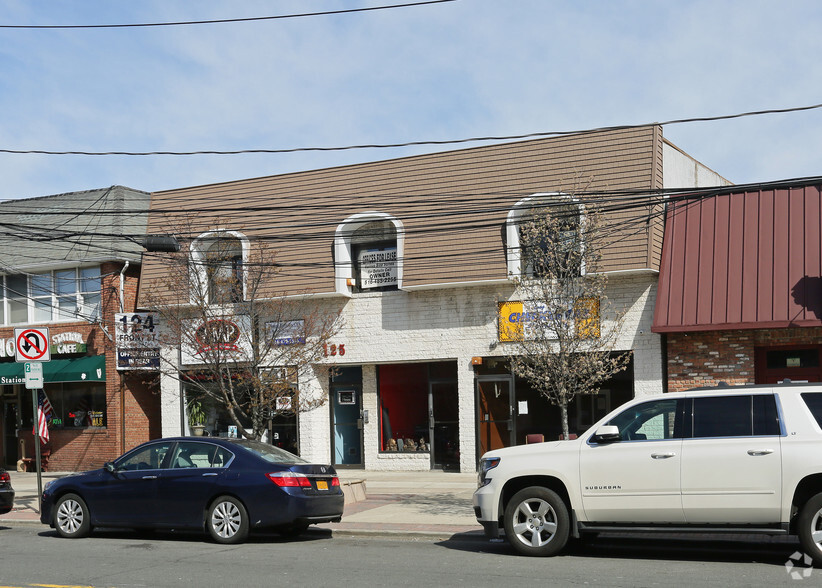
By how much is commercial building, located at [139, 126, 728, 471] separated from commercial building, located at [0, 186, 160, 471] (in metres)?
1.42

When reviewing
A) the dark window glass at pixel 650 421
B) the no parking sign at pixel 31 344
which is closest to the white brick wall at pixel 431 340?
the no parking sign at pixel 31 344

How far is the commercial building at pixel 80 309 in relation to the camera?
81.6ft

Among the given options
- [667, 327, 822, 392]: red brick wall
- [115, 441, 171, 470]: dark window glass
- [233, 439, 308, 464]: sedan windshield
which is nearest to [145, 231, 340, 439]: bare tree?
[233, 439, 308, 464]: sedan windshield

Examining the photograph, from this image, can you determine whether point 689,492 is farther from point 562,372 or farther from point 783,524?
point 562,372

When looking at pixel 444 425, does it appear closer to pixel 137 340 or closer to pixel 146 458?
pixel 137 340

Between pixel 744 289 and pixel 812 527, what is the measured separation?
9525mm

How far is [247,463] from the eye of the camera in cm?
1241

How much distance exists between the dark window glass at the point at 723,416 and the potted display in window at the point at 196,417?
670 inches

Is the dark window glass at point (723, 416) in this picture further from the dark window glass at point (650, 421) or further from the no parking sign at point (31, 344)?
the no parking sign at point (31, 344)

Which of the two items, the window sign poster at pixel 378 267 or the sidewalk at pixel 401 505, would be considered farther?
the window sign poster at pixel 378 267

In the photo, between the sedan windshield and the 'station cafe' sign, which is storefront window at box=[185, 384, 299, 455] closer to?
the 'station cafe' sign

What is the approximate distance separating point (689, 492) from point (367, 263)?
13.5 m

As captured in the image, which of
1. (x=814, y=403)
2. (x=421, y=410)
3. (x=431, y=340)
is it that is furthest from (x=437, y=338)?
(x=814, y=403)

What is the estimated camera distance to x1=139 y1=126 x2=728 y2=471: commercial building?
19531mm
